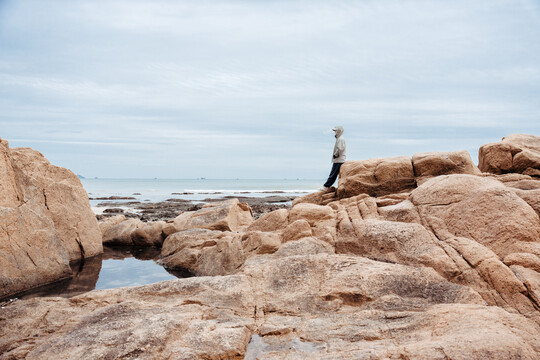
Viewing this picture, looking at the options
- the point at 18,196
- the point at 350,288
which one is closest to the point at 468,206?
the point at 350,288

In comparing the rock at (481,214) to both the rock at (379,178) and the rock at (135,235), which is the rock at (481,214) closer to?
the rock at (379,178)

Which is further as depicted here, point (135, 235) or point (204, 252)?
point (135, 235)

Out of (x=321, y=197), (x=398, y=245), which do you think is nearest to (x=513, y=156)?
(x=321, y=197)

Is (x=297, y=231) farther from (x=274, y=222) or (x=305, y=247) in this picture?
(x=274, y=222)

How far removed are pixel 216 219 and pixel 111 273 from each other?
14.9ft

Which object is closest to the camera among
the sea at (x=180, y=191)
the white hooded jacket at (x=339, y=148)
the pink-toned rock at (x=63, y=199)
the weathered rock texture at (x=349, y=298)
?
the weathered rock texture at (x=349, y=298)

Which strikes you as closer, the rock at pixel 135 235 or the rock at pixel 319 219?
the rock at pixel 319 219

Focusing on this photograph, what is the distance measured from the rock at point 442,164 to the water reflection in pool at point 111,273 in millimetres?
9756

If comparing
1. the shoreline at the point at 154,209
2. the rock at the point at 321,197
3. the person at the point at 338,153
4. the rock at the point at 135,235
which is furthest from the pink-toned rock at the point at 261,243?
the shoreline at the point at 154,209

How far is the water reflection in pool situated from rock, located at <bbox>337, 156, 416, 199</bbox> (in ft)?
25.4

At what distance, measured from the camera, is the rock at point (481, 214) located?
27.1 feet

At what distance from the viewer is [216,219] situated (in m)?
15.4

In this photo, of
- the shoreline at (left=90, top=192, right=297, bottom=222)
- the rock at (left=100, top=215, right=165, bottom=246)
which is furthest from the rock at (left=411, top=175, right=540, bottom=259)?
the shoreline at (left=90, top=192, right=297, bottom=222)

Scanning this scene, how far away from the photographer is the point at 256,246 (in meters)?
10.5
